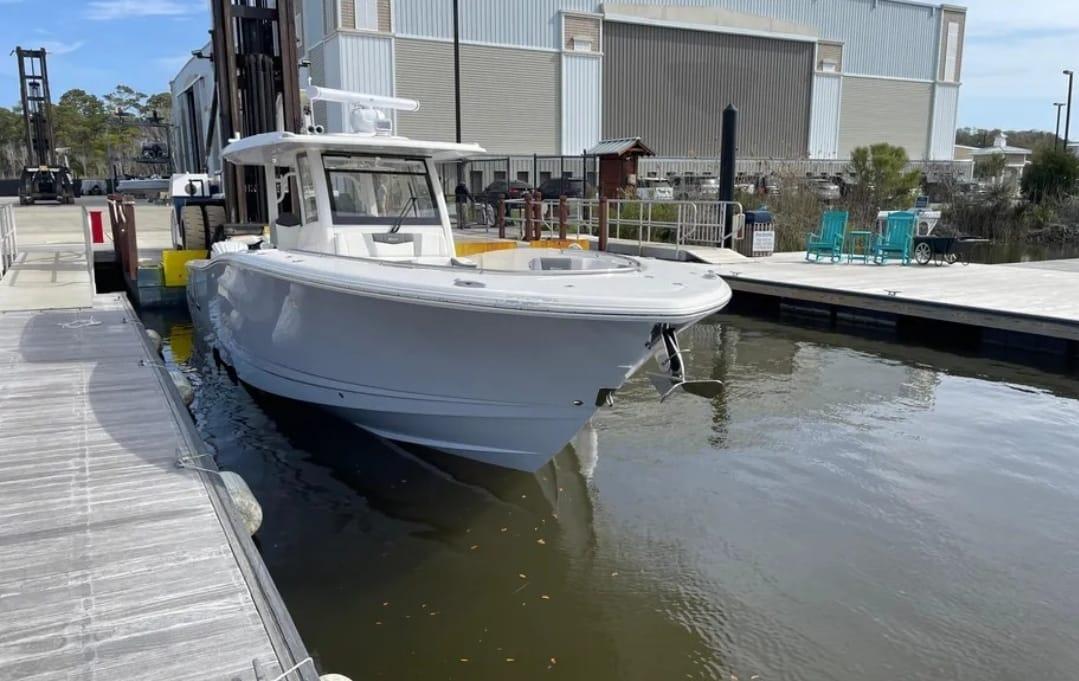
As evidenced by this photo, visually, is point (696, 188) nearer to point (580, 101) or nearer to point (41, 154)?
point (580, 101)

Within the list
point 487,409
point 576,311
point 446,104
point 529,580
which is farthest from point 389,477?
point 446,104

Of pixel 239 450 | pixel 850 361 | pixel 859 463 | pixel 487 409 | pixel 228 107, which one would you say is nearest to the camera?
pixel 487 409

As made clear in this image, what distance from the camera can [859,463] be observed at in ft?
20.7

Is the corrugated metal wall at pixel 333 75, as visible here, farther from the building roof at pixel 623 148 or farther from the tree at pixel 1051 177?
the tree at pixel 1051 177

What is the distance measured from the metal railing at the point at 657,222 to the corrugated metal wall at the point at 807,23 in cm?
1468

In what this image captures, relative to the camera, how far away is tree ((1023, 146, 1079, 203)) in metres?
26.0

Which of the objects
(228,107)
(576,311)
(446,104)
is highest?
(446,104)

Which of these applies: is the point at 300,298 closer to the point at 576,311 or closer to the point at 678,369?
the point at 576,311

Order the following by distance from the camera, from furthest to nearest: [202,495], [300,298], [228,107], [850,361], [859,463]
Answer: [228,107], [850,361], [859,463], [300,298], [202,495]

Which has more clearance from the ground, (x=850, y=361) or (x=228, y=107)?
(x=228, y=107)

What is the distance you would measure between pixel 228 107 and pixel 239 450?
241 inches

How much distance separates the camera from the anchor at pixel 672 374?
15.6ft

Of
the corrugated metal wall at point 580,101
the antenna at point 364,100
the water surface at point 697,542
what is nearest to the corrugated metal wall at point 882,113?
the corrugated metal wall at point 580,101

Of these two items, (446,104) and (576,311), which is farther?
(446,104)
